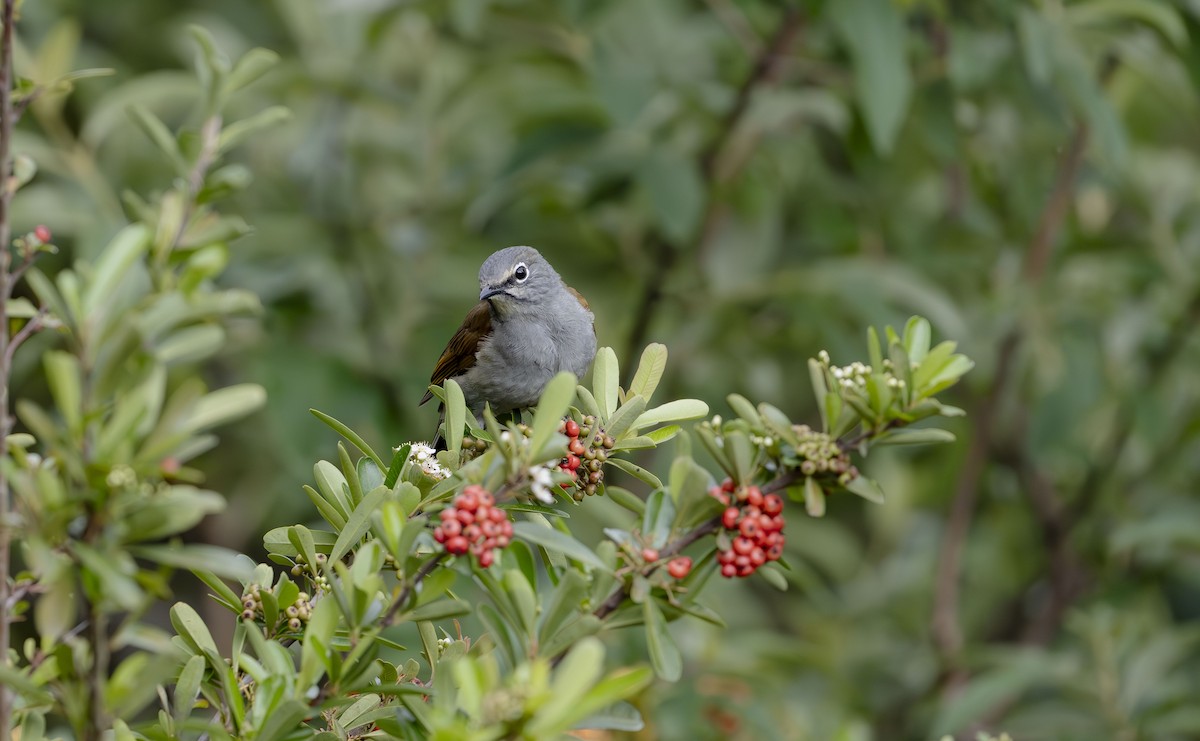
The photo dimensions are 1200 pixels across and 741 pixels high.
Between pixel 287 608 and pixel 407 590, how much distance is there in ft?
1.03

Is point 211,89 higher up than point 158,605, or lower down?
higher up

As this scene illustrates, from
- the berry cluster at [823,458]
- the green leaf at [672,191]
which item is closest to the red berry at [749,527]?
the berry cluster at [823,458]

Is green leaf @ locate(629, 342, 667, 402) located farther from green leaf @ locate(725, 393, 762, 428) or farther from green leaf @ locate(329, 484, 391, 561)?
green leaf @ locate(329, 484, 391, 561)

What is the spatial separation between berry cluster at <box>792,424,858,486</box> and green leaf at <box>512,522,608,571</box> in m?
0.32

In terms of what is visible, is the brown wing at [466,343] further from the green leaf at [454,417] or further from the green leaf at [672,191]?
the green leaf at [454,417]

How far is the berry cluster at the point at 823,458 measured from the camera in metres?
1.77

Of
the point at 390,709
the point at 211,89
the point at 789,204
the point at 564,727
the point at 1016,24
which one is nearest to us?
the point at 564,727

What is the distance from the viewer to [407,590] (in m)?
1.66

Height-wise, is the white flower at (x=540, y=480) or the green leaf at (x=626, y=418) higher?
the green leaf at (x=626, y=418)

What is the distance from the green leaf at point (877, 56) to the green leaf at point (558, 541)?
2785 mm

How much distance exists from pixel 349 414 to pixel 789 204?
2.59 m

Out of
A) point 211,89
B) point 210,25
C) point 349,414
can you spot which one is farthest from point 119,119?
point 211,89

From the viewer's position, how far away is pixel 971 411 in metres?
5.70

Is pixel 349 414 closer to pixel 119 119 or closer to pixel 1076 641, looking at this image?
pixel 119 119
